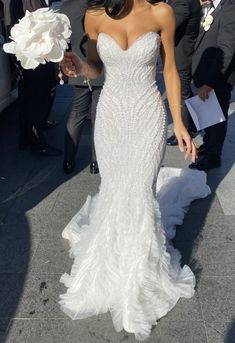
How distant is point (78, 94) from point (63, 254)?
5.56ft

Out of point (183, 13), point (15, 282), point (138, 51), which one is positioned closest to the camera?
point (138, 51)

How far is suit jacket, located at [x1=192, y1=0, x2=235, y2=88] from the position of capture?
3.89 metres

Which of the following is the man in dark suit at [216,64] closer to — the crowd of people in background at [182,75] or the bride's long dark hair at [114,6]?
the crowd of people in background at [182,75]

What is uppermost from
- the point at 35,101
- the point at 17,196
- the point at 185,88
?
the point at 185,88

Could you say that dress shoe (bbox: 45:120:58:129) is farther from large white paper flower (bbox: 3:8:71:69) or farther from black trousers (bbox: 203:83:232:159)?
large white paper flower (bbox: 3:8:71:69)

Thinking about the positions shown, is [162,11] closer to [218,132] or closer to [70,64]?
[70,64]

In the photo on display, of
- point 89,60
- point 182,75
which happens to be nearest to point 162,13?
point 89,60

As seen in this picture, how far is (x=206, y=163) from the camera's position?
453 centimetres

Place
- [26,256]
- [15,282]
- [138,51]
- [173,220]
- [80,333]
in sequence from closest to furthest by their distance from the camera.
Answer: [138,51], [80,333], [15,282], [26,256], [173,220]

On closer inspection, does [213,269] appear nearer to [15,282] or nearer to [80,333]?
[80,333]

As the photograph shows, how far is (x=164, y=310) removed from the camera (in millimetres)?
2602

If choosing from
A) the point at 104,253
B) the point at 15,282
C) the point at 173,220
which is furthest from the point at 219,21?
the point at 15,282

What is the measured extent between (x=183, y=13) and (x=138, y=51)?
2.19m

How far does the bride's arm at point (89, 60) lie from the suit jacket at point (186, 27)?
1962mm
